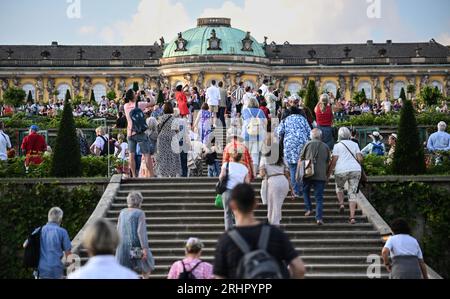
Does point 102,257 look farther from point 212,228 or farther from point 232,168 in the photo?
point 212,228

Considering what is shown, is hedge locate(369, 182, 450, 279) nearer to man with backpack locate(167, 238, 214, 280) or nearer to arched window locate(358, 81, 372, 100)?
man with backpack locate(167, 238, 214, 280)

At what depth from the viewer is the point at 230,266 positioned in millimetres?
8336

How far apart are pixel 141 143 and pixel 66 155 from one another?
4.36 ft

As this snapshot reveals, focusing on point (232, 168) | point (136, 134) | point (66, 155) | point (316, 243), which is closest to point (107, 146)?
point (66, 155)

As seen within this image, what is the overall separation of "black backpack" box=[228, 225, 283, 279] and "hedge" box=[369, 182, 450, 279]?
927 centimetres

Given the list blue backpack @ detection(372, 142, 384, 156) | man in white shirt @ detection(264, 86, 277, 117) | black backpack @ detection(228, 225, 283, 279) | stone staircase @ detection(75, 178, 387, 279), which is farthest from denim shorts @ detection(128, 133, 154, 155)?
black backpack @ detection(228, 225, 283, 279)

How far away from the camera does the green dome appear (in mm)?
76375

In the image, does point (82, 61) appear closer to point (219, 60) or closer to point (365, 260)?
point (219, 60)

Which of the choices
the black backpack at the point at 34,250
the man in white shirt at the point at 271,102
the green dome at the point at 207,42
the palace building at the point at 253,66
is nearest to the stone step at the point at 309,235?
the black backpack at the point at 34,250

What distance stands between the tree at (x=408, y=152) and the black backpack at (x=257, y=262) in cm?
1032

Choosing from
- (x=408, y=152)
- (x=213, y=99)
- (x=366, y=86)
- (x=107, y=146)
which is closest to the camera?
(x=408, y=152)

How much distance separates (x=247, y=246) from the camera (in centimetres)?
825

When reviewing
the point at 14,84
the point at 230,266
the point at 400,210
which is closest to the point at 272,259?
the point at 230,266

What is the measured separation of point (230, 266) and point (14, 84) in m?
73.3
